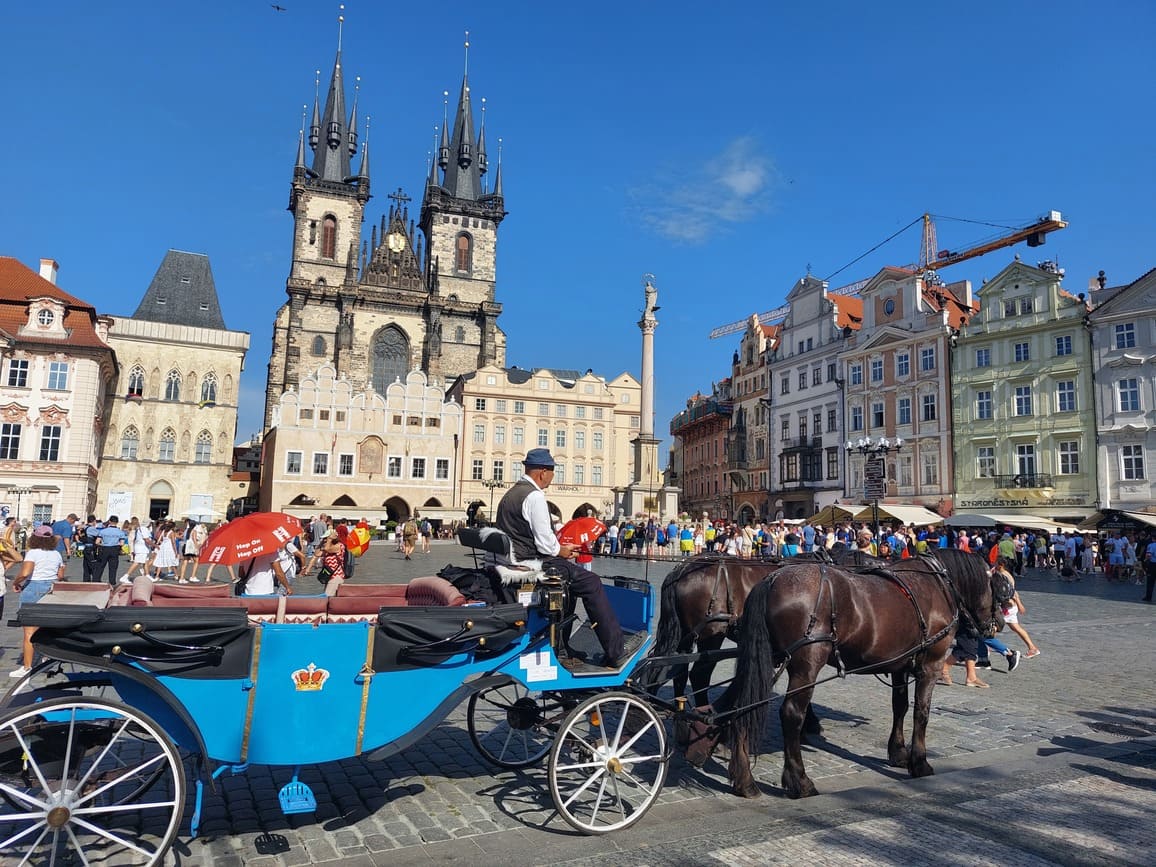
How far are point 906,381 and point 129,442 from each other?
49.3 metres

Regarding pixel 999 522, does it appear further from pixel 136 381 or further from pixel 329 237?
pixel 329 237

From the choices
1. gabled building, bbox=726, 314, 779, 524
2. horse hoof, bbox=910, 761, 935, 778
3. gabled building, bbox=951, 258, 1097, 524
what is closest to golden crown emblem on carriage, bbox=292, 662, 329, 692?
horse hoof, bbox=910, 761, 935, 778

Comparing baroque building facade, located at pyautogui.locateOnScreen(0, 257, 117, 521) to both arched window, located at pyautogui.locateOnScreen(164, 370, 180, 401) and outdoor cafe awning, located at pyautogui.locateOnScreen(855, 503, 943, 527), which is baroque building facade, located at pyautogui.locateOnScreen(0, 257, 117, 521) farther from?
outdoor cafe awning, located at pyautogui.locateOnScreen(855, 503, 943, 527)

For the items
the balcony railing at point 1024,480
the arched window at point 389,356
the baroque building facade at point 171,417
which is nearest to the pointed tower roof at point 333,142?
the arched window at point 389,356

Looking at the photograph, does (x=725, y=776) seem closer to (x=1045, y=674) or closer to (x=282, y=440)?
(x=1045, y=674)

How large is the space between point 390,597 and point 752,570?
10.7 ft

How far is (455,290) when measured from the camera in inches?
2928

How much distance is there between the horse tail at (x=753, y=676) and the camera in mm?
5207

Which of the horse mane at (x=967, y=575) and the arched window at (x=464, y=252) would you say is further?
the arched window at (x=464, y=252)

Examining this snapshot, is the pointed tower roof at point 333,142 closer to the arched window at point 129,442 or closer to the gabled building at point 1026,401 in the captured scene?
the arched window at point 129,442

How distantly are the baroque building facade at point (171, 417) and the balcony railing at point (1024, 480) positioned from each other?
46.1 m

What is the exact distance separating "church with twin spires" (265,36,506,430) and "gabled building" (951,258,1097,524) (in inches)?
1663

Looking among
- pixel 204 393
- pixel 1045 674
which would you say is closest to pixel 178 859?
pixel 1045 674

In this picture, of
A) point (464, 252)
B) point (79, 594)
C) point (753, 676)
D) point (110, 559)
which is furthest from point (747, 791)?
point (464, 252)
